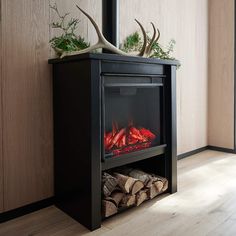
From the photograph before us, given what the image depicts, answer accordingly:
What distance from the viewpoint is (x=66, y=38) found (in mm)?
2045

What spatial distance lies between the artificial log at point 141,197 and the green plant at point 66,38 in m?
1.09

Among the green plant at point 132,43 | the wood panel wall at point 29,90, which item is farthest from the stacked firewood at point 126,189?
the green plant at point 132,43

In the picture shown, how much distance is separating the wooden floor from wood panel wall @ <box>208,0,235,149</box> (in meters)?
1.37

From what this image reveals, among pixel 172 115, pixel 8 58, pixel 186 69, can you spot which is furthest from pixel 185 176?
pixel 8 58

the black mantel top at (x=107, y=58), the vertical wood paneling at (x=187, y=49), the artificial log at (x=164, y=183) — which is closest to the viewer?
the black mantel top at (x=107, y=58)

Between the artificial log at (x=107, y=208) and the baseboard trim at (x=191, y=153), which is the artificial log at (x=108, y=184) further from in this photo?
the baseboard trim at (x=191, y=153)

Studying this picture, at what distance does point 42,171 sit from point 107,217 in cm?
55

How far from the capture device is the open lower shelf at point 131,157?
6.09 ft

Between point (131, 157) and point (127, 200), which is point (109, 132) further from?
point (127, 200)

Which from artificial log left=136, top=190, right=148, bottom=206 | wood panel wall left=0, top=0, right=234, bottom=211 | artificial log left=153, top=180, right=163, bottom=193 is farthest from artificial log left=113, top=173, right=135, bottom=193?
wood panel wall left=0, top=0, right=234, bottom=211

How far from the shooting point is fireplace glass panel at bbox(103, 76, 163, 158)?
1.93 meters

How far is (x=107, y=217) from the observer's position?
1883 millimetres

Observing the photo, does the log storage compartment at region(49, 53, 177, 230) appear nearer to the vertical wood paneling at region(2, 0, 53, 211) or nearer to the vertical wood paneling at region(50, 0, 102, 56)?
the vertical wood paneling at region(2, 0, 53, 211)

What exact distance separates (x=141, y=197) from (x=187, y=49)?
199 centimetres
